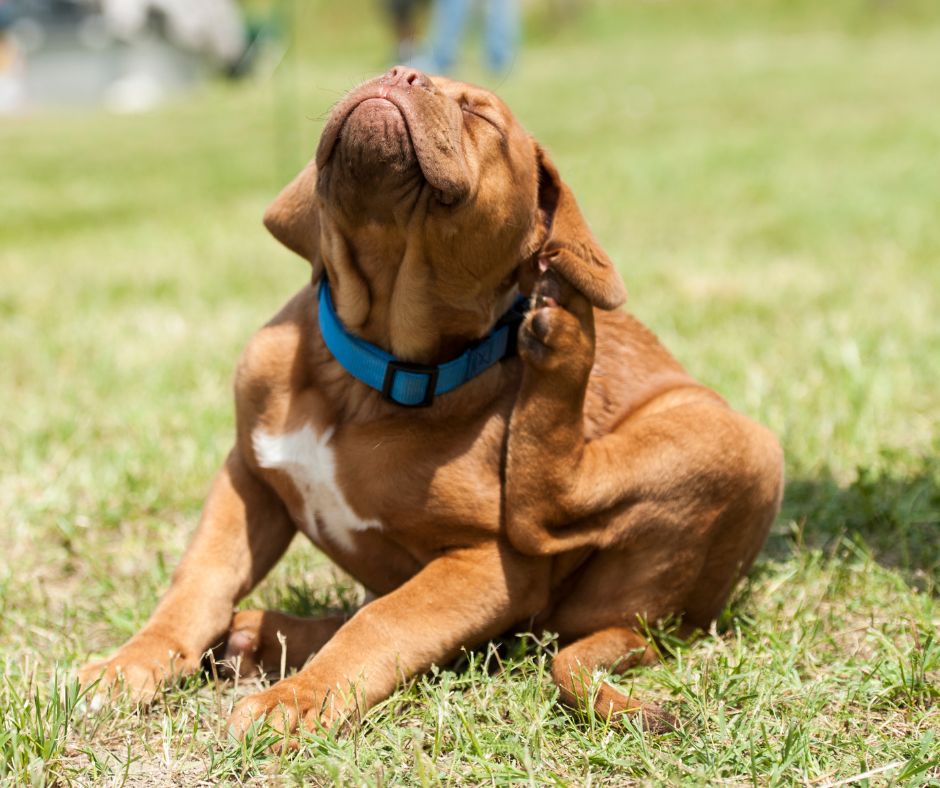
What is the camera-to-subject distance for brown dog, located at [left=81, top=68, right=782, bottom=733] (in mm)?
2621

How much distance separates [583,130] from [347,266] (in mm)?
11319

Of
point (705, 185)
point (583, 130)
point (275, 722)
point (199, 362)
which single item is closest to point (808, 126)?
point (583, 130)

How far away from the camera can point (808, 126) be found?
13.4 m

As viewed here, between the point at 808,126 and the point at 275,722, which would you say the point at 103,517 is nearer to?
the point at 275,722

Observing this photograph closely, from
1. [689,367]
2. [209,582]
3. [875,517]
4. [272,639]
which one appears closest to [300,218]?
[209,582]

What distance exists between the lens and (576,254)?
2.80m

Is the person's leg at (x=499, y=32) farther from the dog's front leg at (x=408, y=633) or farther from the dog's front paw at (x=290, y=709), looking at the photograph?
the dog's front paw at (x=290, y=709)

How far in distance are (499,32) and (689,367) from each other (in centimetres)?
1080

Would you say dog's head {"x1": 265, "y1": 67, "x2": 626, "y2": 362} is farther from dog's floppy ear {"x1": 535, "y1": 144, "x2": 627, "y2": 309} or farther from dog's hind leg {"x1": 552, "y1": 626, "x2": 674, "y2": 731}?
dog's hind leg {"x1": 552, "y1": 626, "x2": 674, "y2": 731}

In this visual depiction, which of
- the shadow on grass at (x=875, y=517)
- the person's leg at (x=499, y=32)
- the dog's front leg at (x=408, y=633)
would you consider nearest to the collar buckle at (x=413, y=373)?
the dog's front leg at (x=408, y=633)

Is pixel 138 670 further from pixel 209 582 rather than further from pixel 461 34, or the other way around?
pixel 461 34

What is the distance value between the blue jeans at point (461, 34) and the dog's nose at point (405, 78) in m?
10.9

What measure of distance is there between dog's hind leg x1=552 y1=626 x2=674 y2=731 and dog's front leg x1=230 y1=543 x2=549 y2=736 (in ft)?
0.52

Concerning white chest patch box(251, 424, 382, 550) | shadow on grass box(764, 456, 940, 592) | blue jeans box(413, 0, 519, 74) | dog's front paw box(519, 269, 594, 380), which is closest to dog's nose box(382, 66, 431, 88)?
dog's front paw box(519, 269, 594, 380)
